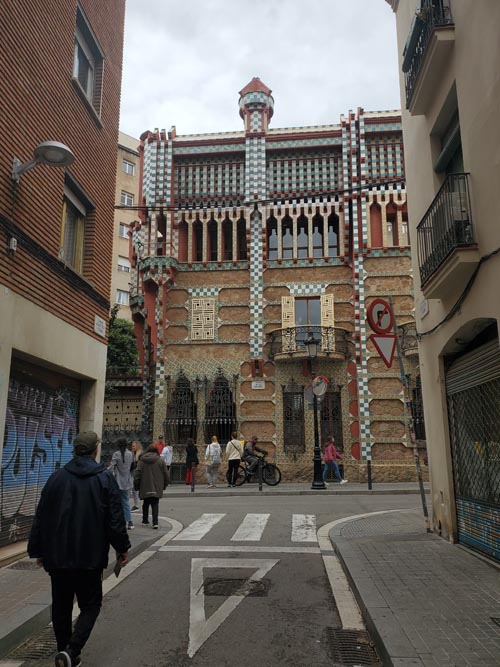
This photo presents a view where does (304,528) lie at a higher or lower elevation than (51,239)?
lower

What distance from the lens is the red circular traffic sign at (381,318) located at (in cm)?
960

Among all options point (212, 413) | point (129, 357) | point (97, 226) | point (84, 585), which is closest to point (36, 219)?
point (97, 226)

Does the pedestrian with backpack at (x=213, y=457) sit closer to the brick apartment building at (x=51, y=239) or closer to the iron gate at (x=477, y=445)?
the brick apartment building at (x=51, y=239)

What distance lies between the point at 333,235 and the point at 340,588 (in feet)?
64.8

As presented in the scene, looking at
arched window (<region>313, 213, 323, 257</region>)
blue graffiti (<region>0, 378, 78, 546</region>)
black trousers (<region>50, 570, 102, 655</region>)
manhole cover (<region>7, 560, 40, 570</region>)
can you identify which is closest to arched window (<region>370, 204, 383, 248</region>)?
arched window (<region>313, 213, 323, 257</region>)

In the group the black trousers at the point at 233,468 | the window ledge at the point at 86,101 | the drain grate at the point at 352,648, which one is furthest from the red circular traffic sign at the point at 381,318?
the black trousers at the point at 233,468

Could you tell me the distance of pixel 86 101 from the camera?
1055 centimetres

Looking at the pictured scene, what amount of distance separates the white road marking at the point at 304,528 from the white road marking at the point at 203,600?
1846mm

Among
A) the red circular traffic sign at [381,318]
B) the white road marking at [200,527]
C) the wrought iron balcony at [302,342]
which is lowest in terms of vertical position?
the white road marking at [200,527]

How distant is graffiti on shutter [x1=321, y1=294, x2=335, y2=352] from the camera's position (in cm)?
2312

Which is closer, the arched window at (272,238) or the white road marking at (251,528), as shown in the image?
the white road marking at (251,528)

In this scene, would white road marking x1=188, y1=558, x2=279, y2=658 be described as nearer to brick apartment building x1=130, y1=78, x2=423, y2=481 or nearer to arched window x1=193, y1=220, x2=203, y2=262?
brick apartment building x1=130, y1=78, x2=423, y2=481

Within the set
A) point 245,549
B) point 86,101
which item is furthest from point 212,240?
point 245,549

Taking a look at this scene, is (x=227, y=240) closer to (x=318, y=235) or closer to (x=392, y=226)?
(x=318, y=235)
